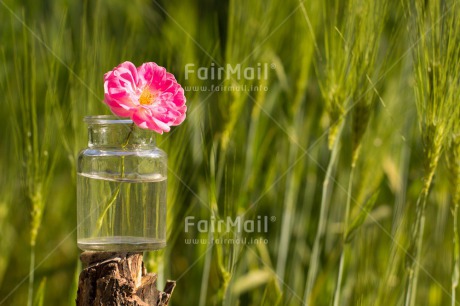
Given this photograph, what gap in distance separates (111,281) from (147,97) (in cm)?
26

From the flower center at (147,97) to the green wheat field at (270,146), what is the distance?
21 cm

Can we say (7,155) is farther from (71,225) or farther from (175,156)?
(175,156)

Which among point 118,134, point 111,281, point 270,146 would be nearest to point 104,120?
point 118,134

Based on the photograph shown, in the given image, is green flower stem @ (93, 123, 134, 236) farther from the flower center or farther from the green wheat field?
the green wheat field

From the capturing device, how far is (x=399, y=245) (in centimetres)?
150

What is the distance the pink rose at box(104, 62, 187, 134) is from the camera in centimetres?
113

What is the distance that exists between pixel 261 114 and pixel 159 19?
26.0 inches

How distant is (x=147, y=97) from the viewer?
1.17 metres

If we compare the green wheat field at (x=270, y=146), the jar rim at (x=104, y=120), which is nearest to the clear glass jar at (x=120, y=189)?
the jar rim at (x=104, y=120)

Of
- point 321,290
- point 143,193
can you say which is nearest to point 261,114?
point 321,290

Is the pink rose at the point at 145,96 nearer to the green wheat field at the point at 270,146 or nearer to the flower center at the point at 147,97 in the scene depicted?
the flower center at the point at 147,97

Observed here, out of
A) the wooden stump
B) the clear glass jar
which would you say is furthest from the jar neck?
the wooden stump

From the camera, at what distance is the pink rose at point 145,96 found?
1134mm

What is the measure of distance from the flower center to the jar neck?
1.7 inches
